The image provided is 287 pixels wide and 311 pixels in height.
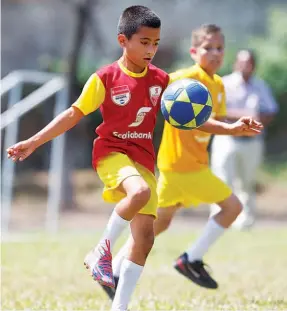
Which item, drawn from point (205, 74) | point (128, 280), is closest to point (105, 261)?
point (128, 280)

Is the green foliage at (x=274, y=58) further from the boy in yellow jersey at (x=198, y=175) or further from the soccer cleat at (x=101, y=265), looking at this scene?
the soccer cleat at (x=101, y=265)

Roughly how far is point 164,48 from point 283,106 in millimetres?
3504

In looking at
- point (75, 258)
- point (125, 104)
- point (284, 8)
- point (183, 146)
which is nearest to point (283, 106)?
point (284, 8)

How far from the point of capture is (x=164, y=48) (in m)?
22.5

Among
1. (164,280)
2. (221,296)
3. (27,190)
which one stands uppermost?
(221,296)

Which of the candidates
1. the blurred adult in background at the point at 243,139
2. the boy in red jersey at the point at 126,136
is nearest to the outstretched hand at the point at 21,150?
the boy in red jersey at the point at 126,136

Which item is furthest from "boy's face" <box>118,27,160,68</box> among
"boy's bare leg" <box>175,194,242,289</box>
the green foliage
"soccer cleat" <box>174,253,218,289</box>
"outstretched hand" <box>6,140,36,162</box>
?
the green foliage

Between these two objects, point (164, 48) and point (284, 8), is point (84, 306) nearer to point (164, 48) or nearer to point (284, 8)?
point (164, 48)

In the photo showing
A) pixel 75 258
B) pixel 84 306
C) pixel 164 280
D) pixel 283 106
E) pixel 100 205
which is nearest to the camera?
pixel 84 306

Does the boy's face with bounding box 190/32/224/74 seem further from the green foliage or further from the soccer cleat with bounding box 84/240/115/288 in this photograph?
the green foliage

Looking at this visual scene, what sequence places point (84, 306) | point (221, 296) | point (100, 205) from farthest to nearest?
point (100, 205) → point (221, 296) → point (84, 306)

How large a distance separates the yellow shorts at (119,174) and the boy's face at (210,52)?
1.50 meters

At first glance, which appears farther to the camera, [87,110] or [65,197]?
[65,197]

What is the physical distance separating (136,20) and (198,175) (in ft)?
5.47
